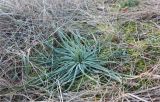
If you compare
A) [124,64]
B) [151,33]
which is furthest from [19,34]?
[151,33]

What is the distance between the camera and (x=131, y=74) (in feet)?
5.63

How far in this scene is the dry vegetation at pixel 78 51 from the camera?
163 cm

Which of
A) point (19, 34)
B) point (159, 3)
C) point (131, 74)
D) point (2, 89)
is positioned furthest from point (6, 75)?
point (159, 3)

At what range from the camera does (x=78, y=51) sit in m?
1.83

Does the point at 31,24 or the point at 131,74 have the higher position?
the point at 31,24

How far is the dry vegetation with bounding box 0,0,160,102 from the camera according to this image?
1.63 metres

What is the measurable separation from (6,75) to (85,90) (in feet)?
1.53

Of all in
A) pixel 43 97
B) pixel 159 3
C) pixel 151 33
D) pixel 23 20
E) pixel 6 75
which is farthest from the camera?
pixel 159 3

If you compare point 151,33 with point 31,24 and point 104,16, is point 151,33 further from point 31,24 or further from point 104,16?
point 31,24

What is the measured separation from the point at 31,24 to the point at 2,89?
65cm

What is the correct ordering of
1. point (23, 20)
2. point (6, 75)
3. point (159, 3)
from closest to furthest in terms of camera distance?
1. point (6, 75)
2. point (23, 20)
3. point (159, 3)

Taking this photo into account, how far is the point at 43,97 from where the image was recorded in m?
1.63

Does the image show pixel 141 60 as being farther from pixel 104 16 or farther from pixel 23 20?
pixel 23 20

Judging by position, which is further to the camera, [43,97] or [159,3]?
[159,3]
